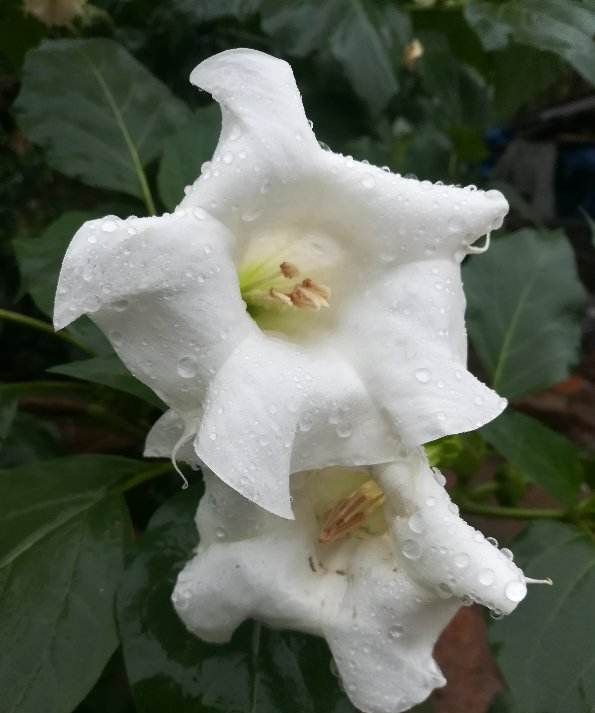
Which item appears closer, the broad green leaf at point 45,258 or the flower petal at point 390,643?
the flower petal at point 390,643

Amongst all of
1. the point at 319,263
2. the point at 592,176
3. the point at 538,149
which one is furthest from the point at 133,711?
the point at 592,176

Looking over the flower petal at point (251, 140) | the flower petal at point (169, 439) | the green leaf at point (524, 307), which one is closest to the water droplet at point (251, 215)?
the flower petal at point (251, 140)

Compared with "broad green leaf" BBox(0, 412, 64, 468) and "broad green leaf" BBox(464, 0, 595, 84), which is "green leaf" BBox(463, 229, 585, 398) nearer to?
"broad green leaf" BBox(464, 0, 595, 84)

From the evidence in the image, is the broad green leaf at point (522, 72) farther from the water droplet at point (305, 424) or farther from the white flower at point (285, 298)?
the water droplet at point (305, 424)

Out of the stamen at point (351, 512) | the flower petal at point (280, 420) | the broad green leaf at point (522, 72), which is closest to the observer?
the flower petal at point (280, 420)

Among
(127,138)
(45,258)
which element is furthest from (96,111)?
(45,258)

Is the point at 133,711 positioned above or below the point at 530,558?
below

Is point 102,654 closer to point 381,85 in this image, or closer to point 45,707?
point 45,707
